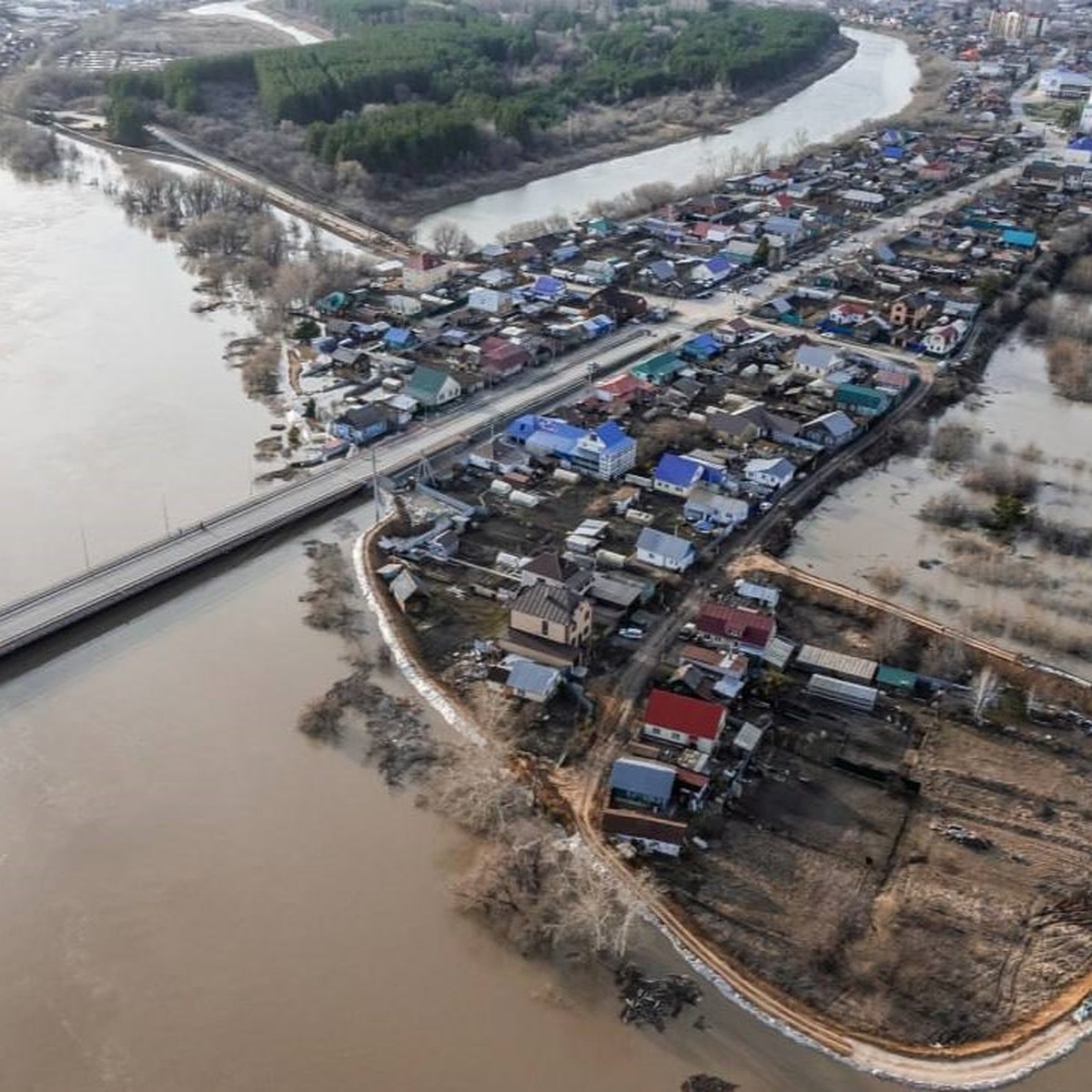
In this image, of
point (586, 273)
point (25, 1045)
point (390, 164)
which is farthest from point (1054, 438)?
point (390, 164)

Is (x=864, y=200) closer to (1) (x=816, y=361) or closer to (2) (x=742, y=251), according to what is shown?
(2) (x=742, y=251)

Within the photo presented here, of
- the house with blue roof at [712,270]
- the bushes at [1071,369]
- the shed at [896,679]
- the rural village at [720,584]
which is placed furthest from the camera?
the house with blue roof at [712,270]

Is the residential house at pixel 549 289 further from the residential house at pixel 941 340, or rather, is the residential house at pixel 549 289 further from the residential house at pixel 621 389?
the residential house at pixel 941 340

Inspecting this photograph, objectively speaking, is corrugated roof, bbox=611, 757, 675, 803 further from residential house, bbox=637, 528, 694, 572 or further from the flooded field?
the flooded field

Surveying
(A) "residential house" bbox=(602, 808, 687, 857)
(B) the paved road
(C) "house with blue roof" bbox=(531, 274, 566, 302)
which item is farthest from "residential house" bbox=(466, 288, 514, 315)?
(A) "residential house" bbox=(602, 808, 687, 857)

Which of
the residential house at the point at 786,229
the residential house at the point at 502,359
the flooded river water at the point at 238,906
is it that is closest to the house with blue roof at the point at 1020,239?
the residential house at the point at 786,229

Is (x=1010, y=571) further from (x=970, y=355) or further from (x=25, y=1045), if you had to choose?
(x=25, y=1045)
